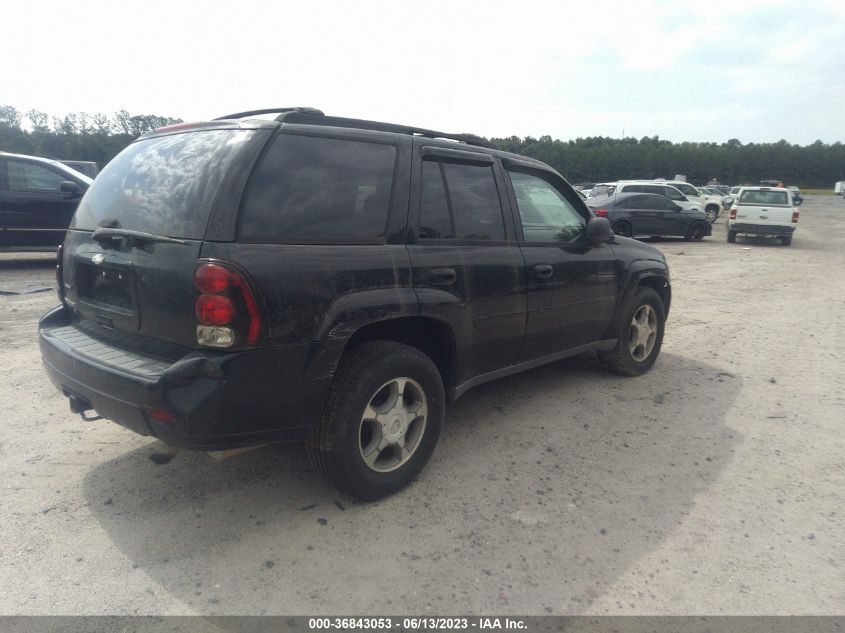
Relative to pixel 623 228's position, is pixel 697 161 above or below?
above

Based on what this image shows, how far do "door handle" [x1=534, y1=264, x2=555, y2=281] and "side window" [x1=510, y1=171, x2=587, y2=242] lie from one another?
0.62ft

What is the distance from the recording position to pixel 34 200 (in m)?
9.19

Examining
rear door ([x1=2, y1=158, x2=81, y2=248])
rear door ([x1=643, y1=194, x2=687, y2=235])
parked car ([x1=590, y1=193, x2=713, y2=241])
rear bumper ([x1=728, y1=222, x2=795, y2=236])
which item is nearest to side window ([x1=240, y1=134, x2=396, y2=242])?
rear door ([x1=2, y1=158, x2=81, y2=248])

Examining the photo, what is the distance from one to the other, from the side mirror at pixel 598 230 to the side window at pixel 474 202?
0.96 metres

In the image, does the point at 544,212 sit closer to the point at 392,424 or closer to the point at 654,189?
the point at 392,424

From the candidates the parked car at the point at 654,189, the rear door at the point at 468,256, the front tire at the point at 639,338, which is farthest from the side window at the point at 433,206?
the parked car at the point at 654,189

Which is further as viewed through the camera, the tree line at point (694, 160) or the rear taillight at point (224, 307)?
the tree line at point (694, 160)

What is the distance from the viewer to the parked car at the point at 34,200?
9.06 meters

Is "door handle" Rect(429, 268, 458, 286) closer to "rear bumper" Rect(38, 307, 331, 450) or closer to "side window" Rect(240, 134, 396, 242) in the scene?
"side window" Rect(240, 134, 396, 242)

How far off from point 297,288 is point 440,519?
1345 millimetres

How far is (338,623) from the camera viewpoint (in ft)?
7.27

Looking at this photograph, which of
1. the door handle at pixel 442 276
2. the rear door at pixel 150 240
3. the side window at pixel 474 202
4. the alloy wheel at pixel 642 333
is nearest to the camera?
the rear door at pixel 150 240

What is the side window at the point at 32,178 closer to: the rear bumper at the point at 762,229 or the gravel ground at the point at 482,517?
the gravel ground at the point at 482,517

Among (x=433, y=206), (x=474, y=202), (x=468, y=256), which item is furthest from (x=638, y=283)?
(x=433, y=206)
